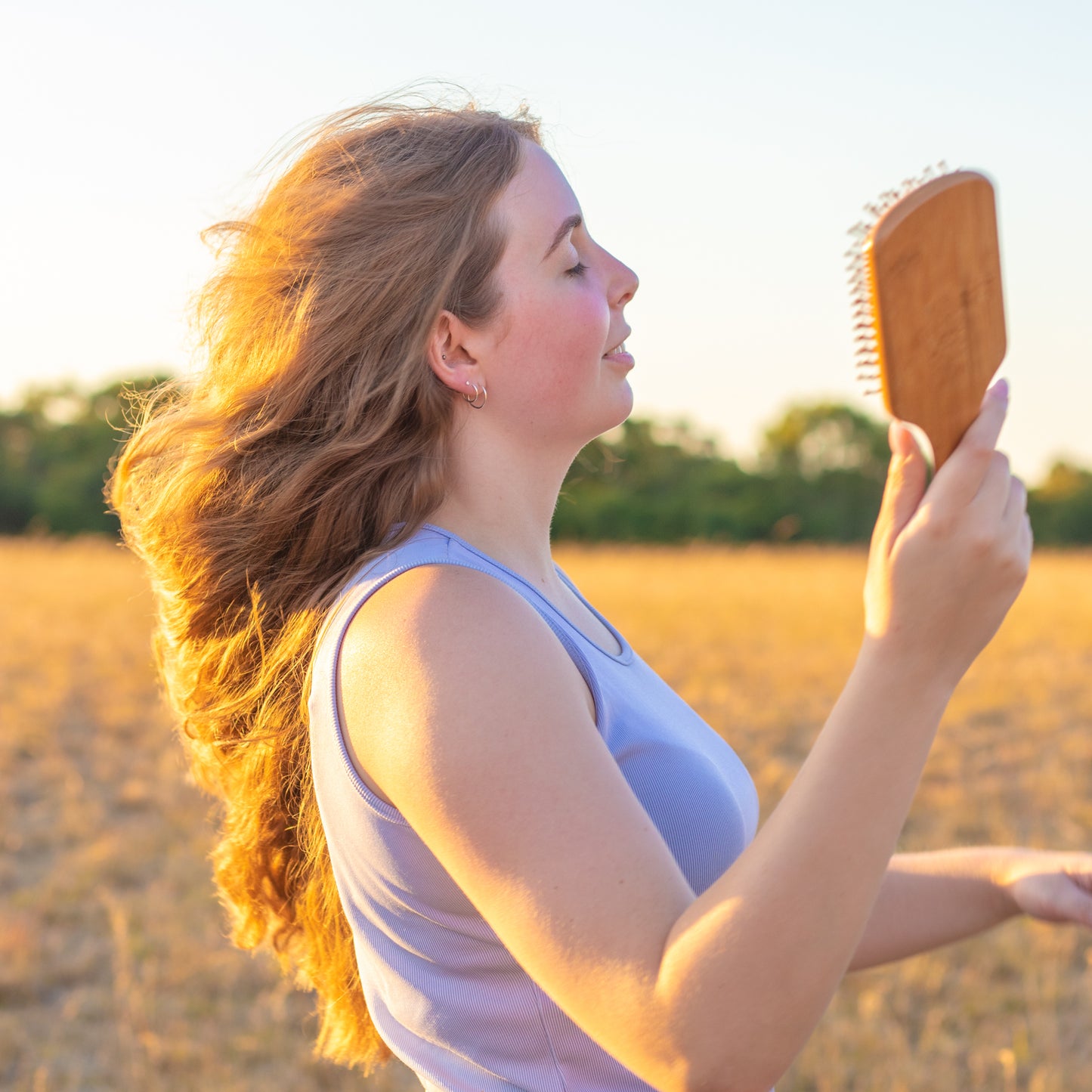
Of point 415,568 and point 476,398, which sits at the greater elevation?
point 476,398

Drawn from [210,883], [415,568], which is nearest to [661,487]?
[210,883]

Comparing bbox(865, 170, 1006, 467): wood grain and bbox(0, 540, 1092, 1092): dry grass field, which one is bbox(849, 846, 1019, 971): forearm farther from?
bbox(0, 540, 1092, 1092): dry grass field

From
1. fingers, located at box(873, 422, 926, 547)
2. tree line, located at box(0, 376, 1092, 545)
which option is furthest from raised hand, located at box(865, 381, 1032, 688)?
tree line, located at box(0, 376, 1092, 545)

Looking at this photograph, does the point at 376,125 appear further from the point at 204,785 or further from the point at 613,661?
the point at 204,785

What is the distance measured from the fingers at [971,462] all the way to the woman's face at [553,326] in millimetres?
613

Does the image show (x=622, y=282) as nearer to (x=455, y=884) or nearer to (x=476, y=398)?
(x=476, y=398)

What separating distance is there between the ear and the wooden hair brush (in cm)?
59

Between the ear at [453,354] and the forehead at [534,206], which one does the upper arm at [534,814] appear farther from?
the forehead at [534,206]

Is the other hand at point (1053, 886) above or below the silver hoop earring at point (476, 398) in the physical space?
below

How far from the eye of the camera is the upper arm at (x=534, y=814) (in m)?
1.05

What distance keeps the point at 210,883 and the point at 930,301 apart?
4.33m

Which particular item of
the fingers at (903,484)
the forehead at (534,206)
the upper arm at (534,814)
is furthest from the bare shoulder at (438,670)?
the forehead at (534,206)

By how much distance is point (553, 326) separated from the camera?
1.54 meters

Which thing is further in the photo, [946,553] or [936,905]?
[936,905]
